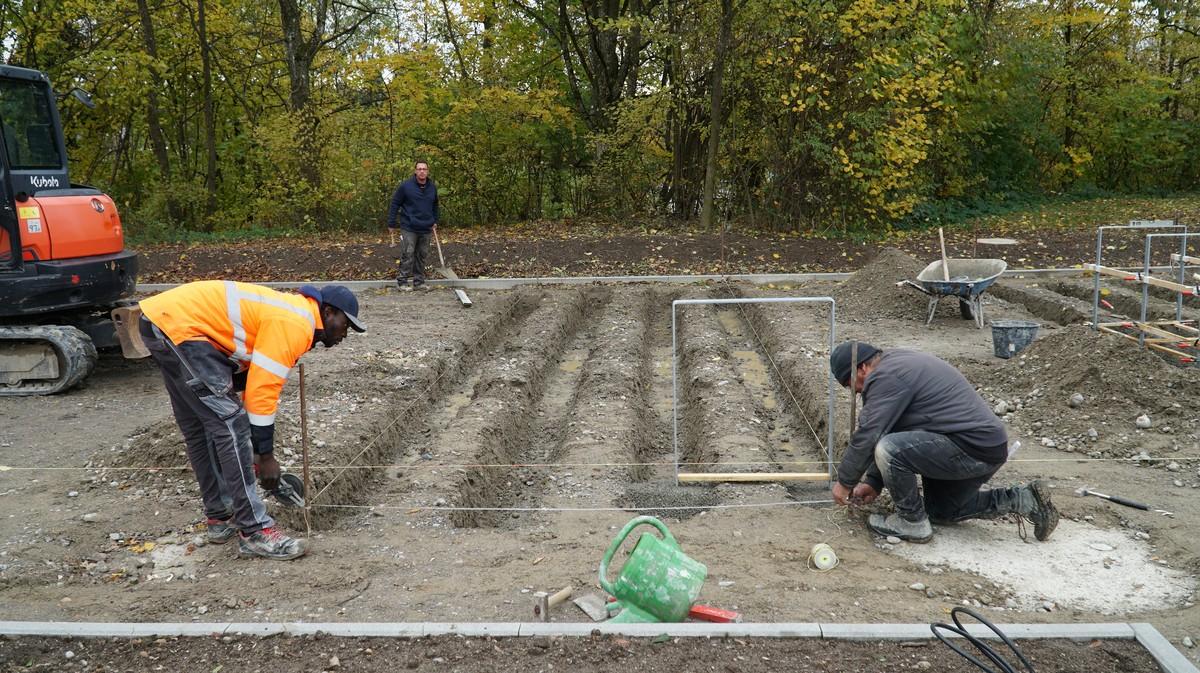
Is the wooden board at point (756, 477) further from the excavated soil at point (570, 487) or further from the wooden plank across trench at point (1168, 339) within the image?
the wooden plank across trench at point (1168, 339)

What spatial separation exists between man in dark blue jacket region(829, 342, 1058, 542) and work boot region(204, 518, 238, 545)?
3510 millimetres

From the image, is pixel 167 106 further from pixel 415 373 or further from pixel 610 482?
pixel 610 482

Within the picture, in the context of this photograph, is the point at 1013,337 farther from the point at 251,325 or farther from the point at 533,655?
the point at 251,325

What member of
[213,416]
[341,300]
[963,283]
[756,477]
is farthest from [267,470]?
[963,283]

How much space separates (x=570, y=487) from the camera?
6793 mm

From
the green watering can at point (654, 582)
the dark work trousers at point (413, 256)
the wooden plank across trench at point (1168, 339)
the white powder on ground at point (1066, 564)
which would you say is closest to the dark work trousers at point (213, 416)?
the green watering can at point (654, 582)

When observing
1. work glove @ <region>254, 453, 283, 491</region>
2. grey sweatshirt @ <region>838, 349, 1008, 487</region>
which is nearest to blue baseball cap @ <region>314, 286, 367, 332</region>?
work glove @ <region>254, 453, 283, 491</region>

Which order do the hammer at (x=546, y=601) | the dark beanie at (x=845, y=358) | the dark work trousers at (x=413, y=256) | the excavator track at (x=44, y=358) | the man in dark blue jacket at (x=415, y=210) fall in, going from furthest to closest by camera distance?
1. the dark work trousers at (x=413, y=256)
2. the man in dark blue jacket at (x=415, y=210)
3. the excavator track at (x=44, y=358)
4. the dark beanie at (x=845, y=358)
5. the hammer at (x=546, y=601)

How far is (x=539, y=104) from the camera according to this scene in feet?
61.7

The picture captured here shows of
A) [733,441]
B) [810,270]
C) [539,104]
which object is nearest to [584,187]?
[539,104]

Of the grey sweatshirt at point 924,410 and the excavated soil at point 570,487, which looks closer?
the excavated soil at point 570,487

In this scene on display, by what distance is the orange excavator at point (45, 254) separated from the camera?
8.21 metres

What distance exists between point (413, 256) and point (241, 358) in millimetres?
8657

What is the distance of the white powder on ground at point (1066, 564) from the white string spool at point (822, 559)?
0.50m
